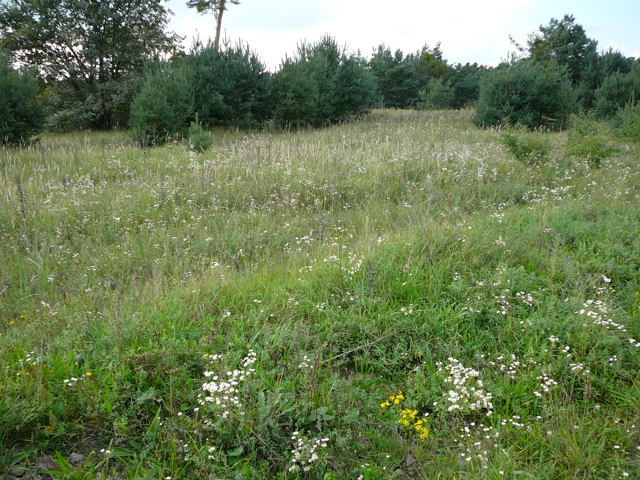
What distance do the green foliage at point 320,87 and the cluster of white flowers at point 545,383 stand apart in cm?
1744

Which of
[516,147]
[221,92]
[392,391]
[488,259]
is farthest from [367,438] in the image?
[221,92]

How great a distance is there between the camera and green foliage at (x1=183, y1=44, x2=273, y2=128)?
16453 mm

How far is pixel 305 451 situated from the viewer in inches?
94.8

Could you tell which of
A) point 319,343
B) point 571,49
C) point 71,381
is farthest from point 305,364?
point 571,49

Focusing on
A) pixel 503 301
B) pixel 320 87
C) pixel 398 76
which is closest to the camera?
pixel 503 301

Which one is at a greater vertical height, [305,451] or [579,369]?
[579,369]

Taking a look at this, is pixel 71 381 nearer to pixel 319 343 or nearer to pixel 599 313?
pixel 319 343

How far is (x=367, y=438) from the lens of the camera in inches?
104

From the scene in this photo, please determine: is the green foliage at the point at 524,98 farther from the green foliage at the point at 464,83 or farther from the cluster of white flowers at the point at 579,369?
the green foliage at the point at 464,83

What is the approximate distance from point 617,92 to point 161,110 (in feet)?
71.2

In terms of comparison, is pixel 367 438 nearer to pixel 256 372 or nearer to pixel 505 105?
pixel 256 372

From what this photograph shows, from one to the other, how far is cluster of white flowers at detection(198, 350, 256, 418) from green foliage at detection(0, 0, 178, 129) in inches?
739

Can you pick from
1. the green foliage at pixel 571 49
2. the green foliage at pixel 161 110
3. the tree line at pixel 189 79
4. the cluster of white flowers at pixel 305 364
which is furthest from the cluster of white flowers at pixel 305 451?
the green foliage at pixel 571 49

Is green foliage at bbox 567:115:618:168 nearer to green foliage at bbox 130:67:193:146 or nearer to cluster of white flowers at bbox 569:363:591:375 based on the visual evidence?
cluster of white flowers at bbox 569:363:591:375
